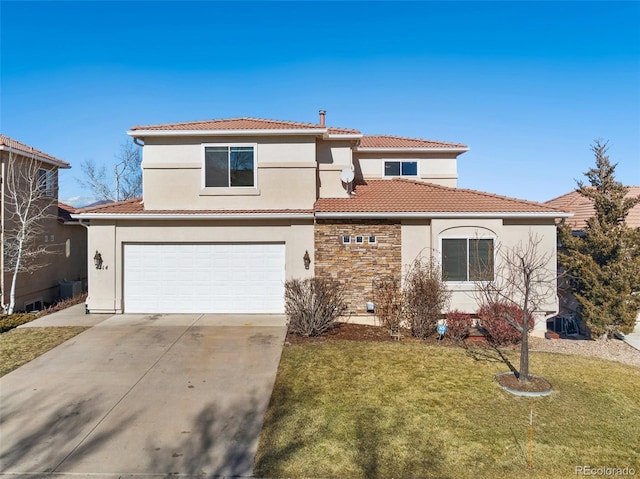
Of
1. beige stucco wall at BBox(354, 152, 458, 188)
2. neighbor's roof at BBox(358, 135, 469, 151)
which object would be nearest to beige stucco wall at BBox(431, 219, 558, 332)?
beige stucco wall at BBox(354, 152, 458, 188)

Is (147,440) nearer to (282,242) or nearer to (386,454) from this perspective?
(386,454)

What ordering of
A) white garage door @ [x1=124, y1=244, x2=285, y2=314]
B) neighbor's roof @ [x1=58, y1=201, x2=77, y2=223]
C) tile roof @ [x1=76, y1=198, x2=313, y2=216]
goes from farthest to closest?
neighbor's roof @ [x1=58, y1=201, x2=77, y2=223] → white garage door @ [x1=124, y1=244, x2=285, y2=314] → tile roof @ [x1=76, y1=198, x2=313, y2=216]

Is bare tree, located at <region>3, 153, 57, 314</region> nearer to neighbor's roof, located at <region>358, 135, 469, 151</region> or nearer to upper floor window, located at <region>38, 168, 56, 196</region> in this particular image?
upper floor window, located at <region>38, 168, 56, 196</region>

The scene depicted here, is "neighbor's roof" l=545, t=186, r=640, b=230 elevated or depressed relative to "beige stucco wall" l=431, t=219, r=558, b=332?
elevated

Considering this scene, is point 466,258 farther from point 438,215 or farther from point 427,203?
point 427,203

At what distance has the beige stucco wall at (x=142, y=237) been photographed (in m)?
12.4

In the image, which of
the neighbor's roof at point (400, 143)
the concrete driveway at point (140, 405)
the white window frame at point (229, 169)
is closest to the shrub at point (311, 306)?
the concrete driveway at point (140, 405)

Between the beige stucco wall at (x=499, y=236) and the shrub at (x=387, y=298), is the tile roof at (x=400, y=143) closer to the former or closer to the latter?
the beige stucco wall at (x=499, y=236)

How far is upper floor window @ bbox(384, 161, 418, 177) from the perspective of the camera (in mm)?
18375

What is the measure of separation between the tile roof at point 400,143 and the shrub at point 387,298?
27.9ft

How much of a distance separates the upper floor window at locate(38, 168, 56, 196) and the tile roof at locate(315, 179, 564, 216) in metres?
11.7

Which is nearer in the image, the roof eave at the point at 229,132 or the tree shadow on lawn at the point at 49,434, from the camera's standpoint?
the tree shadow on lawn at the point at 49,434

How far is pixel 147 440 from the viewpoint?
5.52 meters

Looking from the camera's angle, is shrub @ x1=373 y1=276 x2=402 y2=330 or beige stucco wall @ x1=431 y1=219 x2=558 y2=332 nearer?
shrub @ x1=373 y1=276 x2=402 y2=330
